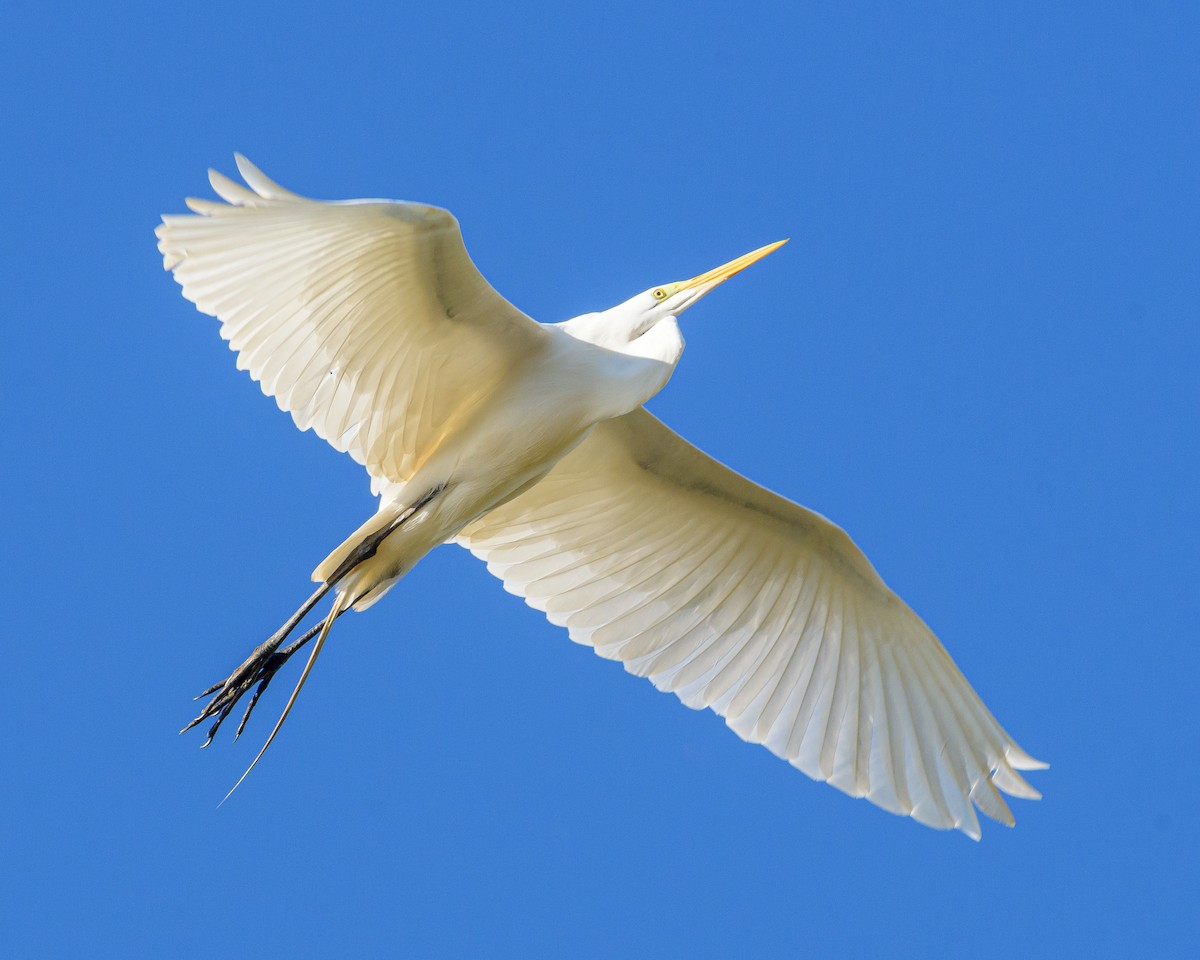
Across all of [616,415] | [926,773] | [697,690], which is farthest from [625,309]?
[926,773]

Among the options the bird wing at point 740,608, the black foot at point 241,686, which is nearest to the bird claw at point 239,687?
the black foot at point 241,686

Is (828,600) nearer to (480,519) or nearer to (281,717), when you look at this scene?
(480,519)

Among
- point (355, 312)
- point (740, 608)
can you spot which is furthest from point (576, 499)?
point (355, 312)

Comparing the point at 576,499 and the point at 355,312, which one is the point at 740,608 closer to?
the point at 576,499

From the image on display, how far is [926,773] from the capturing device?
9.10 meters

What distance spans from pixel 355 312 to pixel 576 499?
1847mm

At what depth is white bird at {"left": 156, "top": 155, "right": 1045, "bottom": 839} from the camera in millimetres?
7977

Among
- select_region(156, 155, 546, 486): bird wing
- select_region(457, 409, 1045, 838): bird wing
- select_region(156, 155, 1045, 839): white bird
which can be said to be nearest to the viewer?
select_region(156, 155, 546, 486): bird wing

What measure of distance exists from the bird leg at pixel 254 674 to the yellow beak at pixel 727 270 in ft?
7.06

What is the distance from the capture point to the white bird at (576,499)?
7.98 metres

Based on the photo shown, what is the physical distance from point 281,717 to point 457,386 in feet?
5.51

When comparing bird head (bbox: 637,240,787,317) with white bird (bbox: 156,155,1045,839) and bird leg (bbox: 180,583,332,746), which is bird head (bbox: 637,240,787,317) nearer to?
white bird (bbox: 156,155,1045,839)

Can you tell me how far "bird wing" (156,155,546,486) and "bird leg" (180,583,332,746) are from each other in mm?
731

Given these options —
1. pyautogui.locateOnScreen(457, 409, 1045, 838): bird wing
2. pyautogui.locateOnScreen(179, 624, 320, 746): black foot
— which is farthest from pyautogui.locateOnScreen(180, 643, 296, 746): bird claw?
pyautogui.locateOnScreen(457, 409, 1045, 838): bird wing
